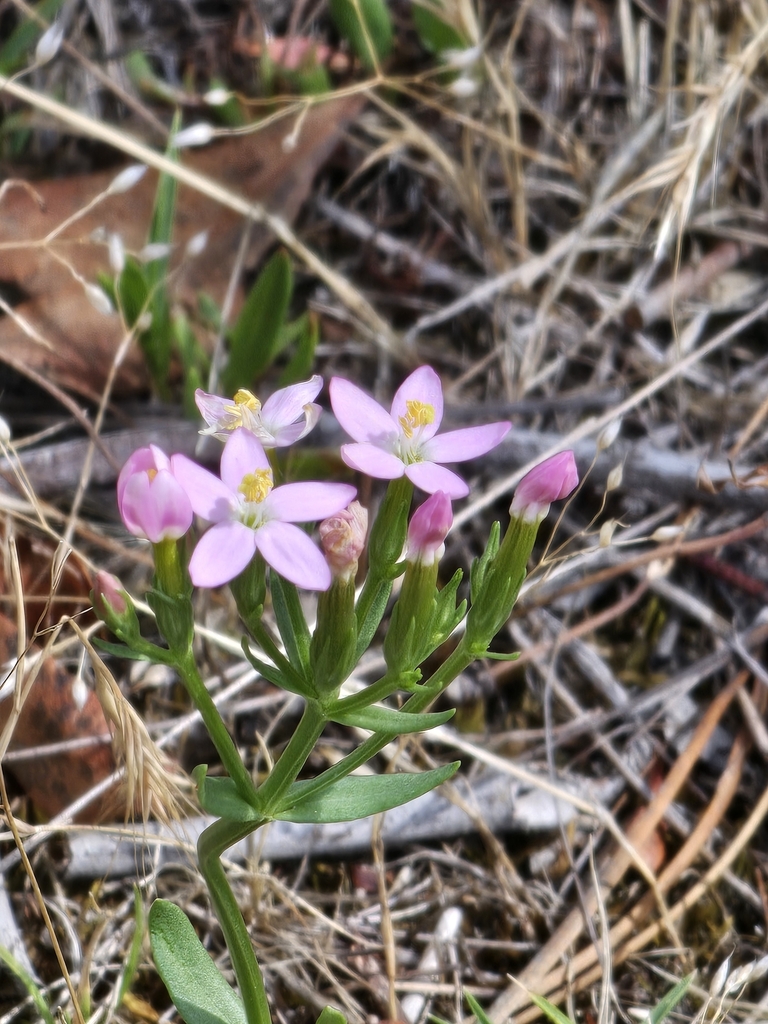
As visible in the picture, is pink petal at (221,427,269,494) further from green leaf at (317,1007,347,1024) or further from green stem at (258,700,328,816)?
green leaf at (317,1007,347,1024)

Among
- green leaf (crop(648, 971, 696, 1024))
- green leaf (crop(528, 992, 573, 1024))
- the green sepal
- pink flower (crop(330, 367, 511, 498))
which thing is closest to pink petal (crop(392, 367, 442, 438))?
pink flower (crop(330, 367, 511, 498))

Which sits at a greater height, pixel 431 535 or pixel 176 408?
pixel 431 535

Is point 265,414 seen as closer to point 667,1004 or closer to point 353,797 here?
point 353,797

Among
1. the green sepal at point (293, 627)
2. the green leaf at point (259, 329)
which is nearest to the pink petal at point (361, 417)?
the green sepal at point (293, 627)

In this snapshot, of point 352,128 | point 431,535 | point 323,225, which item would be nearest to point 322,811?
point 431,535

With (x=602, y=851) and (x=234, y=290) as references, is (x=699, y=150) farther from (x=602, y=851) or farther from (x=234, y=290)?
(x=602, y=851)

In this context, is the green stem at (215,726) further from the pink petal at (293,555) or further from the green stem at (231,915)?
the pink petal at (293,555)
